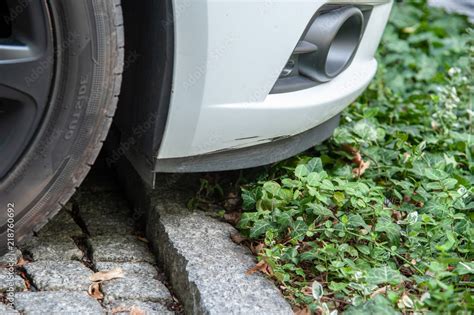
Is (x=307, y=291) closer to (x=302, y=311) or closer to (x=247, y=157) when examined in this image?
(x=302, y=311)

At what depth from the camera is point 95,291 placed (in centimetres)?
255

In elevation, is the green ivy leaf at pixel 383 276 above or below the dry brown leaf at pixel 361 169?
above

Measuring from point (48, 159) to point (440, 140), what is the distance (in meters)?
1.97

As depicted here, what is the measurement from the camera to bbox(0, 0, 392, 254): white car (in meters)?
2.36

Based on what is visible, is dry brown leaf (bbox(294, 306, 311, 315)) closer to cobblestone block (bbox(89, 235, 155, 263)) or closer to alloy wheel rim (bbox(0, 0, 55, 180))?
Answer: cobblestone block (bbox(89, 235, 155, 263))

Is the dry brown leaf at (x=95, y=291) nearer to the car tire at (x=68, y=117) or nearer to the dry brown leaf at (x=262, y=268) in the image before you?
the car tire at (x=68, y=117)

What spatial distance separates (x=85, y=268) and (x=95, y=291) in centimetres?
15

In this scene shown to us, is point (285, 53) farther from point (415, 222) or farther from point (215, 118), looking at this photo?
point (415, 222)

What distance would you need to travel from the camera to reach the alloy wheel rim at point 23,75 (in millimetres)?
2314

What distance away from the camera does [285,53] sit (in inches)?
104

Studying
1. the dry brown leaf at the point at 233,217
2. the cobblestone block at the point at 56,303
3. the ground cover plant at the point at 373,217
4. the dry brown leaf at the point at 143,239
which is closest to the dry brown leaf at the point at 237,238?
the ground cover plant at the point at 373,217

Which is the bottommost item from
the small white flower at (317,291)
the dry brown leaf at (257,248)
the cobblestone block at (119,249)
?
the cobblestone block at (119,249)

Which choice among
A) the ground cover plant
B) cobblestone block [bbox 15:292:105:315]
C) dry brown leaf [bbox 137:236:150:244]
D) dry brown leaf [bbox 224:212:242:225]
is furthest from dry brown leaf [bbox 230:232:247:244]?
cobblestone block [bbox 15:292:105:315]

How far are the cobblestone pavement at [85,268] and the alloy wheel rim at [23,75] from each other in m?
0.36
